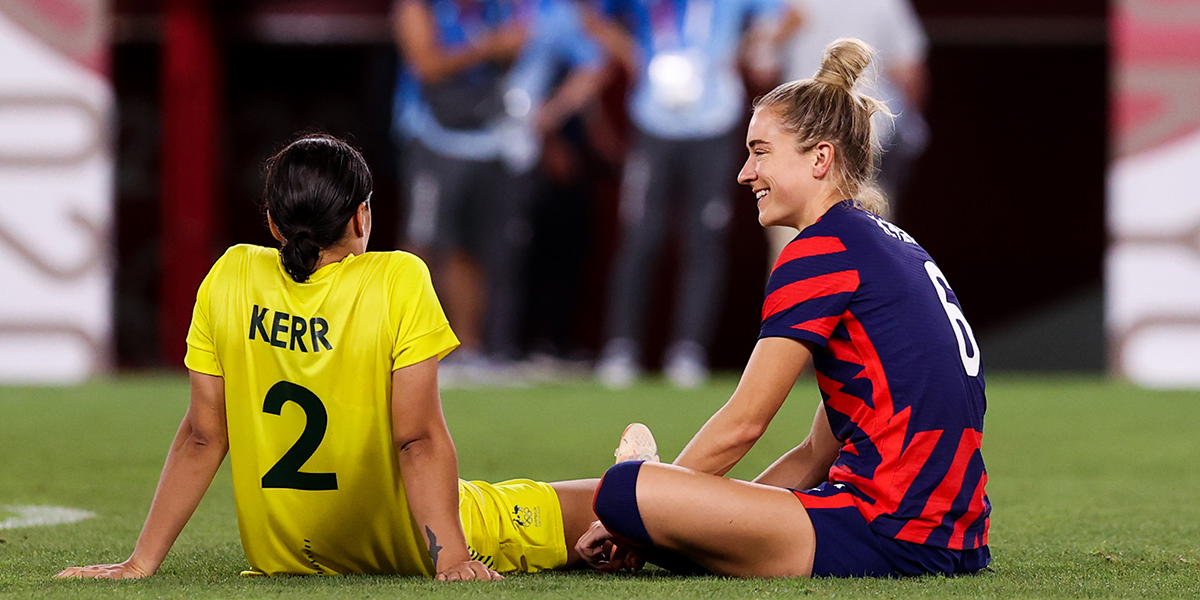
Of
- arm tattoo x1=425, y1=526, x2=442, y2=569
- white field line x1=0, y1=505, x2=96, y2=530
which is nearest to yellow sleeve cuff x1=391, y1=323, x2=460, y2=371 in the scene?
arm tattoo x1=425, y1=526, x2=442, y2=569

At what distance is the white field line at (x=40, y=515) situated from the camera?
135 inches

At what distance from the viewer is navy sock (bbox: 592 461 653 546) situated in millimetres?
2455

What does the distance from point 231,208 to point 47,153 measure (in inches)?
129

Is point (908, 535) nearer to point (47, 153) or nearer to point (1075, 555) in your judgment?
point (1075, 555)

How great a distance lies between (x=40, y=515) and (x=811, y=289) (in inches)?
84.9

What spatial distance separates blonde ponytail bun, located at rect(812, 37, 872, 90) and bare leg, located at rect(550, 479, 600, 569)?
878 millimetres

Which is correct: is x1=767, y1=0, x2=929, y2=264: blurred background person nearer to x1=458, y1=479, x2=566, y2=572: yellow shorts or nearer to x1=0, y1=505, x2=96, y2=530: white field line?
x1=0, y1=505, x2=96, y2=530: white field line

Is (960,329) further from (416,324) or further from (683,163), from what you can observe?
(683,163)

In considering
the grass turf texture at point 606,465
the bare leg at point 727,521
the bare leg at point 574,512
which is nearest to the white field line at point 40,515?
the grass turf texture at point 606,465

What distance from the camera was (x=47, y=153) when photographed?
8.48 m

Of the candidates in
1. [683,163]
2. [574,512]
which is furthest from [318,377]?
[683,163]

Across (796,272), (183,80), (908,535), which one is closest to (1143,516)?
(908,535)

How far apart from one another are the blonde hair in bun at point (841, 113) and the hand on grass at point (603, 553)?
772mm

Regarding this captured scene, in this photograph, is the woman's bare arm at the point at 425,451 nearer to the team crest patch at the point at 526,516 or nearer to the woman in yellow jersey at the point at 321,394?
the woman in yellow jersey at the point at 321,394
